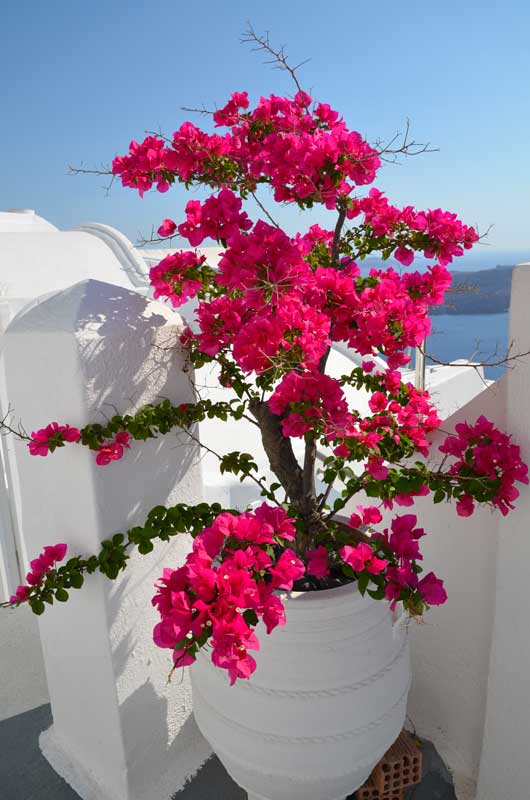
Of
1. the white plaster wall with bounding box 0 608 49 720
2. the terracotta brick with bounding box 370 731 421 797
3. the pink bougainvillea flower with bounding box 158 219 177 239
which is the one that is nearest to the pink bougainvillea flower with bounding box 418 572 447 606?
the terracotta brick with bounding box 370 731 421 797

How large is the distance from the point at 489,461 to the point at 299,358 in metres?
0.58

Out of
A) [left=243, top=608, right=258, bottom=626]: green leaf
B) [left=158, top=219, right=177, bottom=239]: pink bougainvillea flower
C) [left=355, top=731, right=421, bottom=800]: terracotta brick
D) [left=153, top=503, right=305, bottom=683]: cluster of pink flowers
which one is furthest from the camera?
[left=355, top=731, right=421, bottom=800]: terracotta brick

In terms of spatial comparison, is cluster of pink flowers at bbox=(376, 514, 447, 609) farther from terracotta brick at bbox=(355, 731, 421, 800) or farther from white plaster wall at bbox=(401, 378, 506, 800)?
terracotta brick at bbox=(355, 731, 421, 800)

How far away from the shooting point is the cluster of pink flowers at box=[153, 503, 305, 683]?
1072 millimetres

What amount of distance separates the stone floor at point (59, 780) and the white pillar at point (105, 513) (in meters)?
0.03

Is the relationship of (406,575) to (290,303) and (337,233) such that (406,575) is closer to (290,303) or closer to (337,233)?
(290,303)

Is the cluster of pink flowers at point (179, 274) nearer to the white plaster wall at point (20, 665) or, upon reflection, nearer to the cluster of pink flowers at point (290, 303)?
the cluster of pink flowers at point (290, 303)

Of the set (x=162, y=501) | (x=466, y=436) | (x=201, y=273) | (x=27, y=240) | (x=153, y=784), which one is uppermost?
(x=27, y=240)

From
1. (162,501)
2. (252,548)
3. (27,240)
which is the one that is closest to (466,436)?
(252,548)

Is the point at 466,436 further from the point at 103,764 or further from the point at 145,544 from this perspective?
the point at 103,764

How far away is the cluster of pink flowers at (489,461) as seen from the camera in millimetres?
1581

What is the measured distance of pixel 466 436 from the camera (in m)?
1.69

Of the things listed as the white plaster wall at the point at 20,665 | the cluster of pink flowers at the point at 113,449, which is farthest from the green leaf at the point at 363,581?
the white plaster wall at the point at 20,665

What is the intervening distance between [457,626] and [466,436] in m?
0.69
